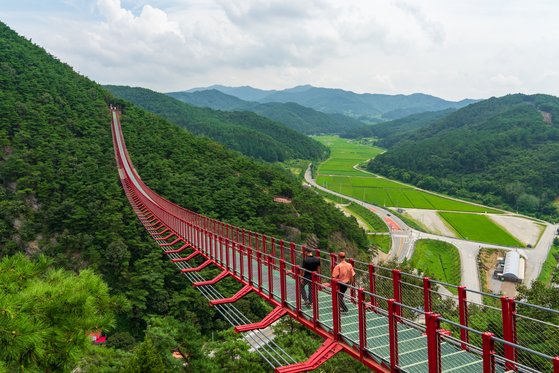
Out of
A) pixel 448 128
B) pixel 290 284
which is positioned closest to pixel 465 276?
pixel 290 284

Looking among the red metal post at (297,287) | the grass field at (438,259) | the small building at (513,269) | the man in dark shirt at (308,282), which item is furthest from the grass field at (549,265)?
the red metal post at (297,287)

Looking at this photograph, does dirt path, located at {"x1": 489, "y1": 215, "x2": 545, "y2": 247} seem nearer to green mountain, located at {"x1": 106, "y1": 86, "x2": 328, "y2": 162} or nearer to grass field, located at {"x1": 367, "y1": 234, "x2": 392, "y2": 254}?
grass field, located at {"x1": 367, "y1": 234, "x2": 392, "y2": 254}

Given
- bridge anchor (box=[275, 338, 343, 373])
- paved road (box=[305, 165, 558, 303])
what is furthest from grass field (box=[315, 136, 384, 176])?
bridge anchor (box=[275, 338, 343, 373])

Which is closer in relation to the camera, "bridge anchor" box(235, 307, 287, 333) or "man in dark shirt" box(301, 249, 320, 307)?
"man in dark shirt" box(301, 249, 320, 307)

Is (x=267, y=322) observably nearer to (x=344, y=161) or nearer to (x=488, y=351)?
(x=488, y=351)

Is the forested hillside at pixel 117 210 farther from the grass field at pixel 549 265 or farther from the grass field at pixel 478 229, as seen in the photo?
the grass field at pixel 478 229

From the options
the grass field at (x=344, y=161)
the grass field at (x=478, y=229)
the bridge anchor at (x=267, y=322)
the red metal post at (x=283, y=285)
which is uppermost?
the red metal post at (x=283, y=285)

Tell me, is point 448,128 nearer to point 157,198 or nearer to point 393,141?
point 393,141
